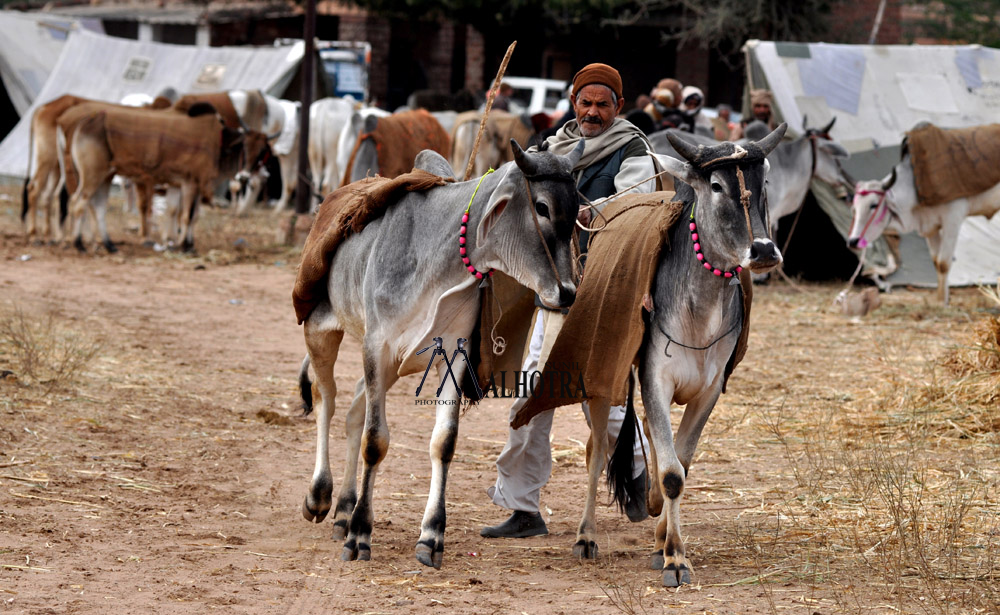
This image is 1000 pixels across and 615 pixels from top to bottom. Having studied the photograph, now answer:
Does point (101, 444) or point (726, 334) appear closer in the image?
point (726, 334)

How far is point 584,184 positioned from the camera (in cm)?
548

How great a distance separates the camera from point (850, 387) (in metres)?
8.70

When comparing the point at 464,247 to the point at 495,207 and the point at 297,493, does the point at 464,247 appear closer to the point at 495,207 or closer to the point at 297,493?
the point at 495,207

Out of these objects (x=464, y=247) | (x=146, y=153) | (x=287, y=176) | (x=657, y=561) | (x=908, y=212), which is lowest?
(x=287, y=176)

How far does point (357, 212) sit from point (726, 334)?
169 cm

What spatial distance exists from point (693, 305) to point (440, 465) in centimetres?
123

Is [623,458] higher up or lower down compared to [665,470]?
lower down

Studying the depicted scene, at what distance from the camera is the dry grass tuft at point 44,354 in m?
7.56

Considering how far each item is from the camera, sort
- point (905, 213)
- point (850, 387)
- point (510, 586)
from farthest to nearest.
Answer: point (905, 213), point (850, 387), point (510, 586)

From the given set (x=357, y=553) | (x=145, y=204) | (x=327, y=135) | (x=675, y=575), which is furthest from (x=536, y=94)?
(x=675, y=575)

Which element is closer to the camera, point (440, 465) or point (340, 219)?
point (440, 465)

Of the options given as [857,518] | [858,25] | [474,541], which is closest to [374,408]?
[474,541]

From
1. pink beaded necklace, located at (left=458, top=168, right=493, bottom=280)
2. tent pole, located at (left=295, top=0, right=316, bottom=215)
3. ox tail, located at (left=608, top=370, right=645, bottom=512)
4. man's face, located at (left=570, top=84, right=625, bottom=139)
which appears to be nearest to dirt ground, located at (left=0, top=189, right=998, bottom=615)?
ox tail, located at (left=608, top=370, right=645, bottom=512)

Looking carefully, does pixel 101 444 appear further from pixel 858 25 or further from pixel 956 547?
pixel 858 25
